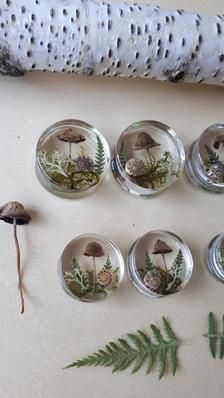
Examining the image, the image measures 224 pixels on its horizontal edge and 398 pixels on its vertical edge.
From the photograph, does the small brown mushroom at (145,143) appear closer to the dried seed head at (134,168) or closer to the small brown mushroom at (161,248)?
the dried seed head at (134,168)

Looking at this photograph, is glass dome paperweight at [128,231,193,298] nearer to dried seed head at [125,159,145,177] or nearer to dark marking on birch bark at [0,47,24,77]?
dried seed head at [125,159,145,177]

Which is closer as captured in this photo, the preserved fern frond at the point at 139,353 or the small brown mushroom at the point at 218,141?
the preserved fern frond at the point at 139,353

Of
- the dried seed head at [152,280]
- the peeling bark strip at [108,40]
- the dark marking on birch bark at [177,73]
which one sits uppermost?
the peeling bark strip at [108,40]

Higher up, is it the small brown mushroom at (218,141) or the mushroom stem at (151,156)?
the small brown mushroom at (218,141)

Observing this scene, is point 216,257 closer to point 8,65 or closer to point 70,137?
point 70,137

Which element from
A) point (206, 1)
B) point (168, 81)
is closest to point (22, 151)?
point (168, 81)

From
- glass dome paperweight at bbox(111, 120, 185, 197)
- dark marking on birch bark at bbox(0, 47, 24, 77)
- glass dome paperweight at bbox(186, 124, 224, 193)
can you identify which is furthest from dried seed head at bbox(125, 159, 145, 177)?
dark marking on birch bark at bbox(0, 47, 24, 77)

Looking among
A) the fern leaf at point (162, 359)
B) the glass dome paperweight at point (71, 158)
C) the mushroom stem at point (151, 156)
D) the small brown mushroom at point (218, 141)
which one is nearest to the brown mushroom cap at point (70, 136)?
the glass dome paperweight at point (71, 158)
